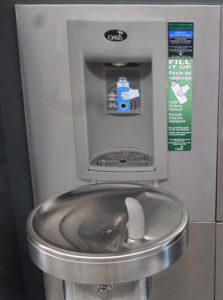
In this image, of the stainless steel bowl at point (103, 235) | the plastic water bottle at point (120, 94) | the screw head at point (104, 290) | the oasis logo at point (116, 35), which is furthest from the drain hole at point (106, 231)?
the oasis logo at point (116, 35)

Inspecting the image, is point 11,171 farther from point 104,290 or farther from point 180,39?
point 180,39

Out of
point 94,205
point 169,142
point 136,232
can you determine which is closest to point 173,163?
point 169,142

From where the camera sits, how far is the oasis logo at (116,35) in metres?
1.24

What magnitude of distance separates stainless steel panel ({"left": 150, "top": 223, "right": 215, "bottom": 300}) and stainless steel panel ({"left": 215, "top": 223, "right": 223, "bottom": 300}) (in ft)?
0.04

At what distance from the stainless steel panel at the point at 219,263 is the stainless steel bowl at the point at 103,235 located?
1.17ft

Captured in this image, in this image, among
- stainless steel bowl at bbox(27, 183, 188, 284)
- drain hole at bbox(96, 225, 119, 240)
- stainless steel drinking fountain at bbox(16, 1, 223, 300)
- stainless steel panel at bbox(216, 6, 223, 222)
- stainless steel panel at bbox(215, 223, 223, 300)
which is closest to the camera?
stainless steel bowl at bbox(27, 183, 188, 284)

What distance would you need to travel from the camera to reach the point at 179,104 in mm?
1323

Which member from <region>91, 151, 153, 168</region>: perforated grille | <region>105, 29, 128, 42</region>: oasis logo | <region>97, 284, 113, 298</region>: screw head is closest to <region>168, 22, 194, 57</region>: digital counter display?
<region>105, 29, 128, 42</region>: oasis logo

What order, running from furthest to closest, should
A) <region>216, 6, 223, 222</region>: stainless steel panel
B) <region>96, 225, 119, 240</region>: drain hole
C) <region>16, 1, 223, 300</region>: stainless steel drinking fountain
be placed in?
1. <region>216, 6, 223, 222</region>: stainless steel panel
2. <region>16, 1, 223, 300</region>: stainless steel drinking fountain
3. <region>96, 225, 119, 240</region>: drain hole

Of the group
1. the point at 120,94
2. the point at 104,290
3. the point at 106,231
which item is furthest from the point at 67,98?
the point at 104,290

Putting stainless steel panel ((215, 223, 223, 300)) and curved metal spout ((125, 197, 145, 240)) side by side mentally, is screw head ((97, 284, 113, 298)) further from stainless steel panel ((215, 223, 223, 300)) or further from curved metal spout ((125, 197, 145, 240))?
stainless steel panel ((215, 223, 223, 300))

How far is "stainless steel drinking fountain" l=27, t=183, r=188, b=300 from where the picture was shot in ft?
3.07

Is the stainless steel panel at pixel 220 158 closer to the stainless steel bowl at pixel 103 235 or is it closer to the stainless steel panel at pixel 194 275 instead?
the stainless steel panel at pixel 194 275

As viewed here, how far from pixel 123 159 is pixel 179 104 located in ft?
0.77
